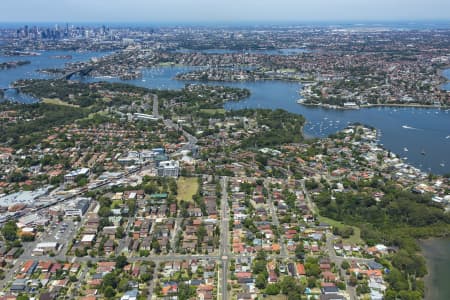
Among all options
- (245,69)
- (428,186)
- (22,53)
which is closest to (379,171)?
(428,186)

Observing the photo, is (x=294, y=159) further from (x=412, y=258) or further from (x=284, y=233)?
(x=412, y=258)

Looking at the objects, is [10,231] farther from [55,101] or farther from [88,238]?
[55,101]

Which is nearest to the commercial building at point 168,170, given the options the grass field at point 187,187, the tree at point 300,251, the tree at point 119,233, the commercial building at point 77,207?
the grass field at point 187,187

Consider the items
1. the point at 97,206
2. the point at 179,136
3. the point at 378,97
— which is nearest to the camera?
the point at 97,206

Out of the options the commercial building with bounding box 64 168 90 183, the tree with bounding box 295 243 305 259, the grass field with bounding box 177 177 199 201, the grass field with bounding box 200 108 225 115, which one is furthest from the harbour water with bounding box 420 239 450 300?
the grass field with bounding box 200 108 225 115

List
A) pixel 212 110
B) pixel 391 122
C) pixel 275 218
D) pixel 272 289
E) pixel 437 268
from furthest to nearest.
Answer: pixel 212 110
pixel 391 122
pixel 275 218
pixel 437 268
pixel 272 289

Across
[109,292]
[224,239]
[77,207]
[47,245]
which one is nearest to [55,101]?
[77,207]

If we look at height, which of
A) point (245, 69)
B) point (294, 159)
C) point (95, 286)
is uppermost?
point (245, 69)
